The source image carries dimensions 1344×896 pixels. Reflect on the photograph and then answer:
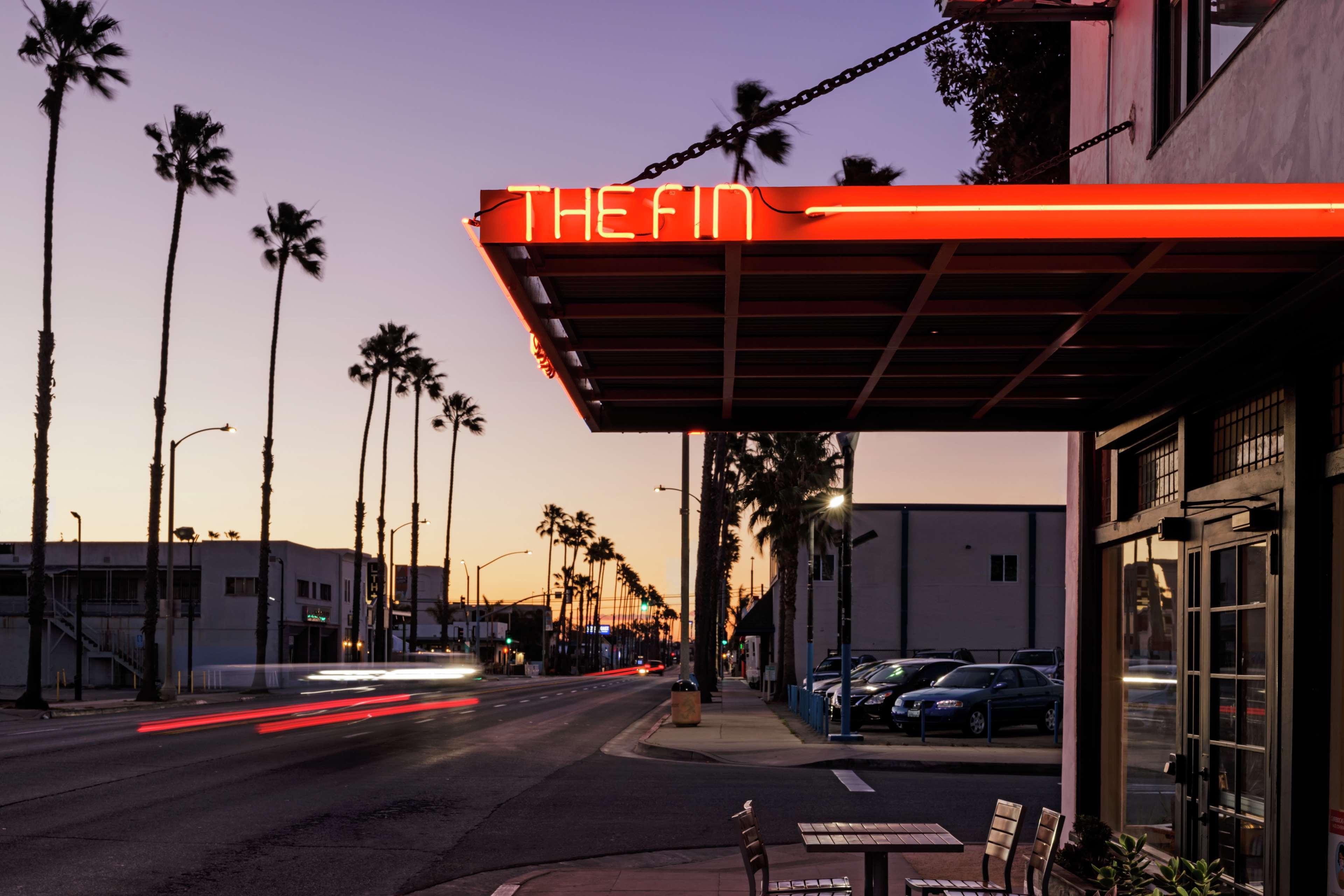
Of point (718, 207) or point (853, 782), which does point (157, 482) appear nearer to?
point (853, 782)

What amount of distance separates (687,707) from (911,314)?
22683 millimetres

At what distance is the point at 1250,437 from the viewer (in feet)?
25.8

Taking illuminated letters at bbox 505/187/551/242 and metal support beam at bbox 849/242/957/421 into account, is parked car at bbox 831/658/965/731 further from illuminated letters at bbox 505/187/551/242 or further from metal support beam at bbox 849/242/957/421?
illuminated letters at bbox 505/187/551/242

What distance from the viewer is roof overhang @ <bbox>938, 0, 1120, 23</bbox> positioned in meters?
10.3

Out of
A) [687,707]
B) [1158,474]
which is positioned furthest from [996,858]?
[687,707]

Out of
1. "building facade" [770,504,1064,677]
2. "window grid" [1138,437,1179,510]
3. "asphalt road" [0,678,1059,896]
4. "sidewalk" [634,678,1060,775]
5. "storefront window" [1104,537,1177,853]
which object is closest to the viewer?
"storefront window" [1104,537,1177,853]

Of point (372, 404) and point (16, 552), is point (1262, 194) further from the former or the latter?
point (16, 552)

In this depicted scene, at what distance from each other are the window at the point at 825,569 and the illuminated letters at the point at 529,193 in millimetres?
50875

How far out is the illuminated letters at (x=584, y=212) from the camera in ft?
18.6

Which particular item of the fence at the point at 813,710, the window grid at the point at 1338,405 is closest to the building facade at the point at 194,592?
the fence at the point at 813,710

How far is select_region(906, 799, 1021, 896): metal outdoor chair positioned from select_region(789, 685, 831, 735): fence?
687 inches

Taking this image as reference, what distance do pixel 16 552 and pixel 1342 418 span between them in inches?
3225

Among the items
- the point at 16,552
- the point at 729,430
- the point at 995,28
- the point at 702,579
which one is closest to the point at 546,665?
the point at 16,552

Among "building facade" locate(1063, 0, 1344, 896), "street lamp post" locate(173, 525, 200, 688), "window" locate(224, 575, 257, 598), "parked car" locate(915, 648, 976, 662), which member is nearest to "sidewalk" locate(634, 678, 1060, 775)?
"building facade" locate(1063, 0, 1344, 896)
